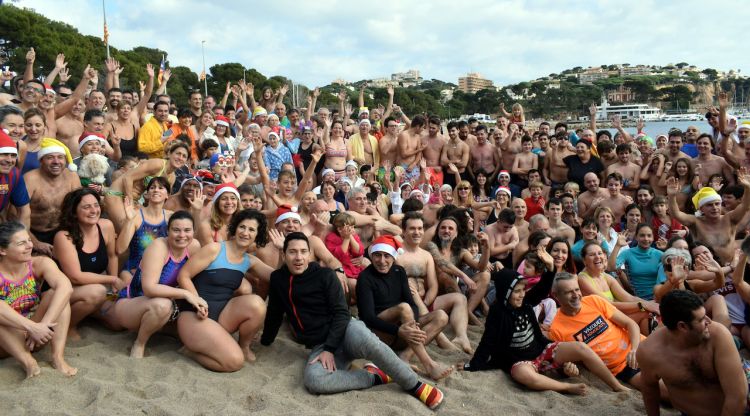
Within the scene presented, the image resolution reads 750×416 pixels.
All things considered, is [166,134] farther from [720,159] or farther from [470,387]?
[720,159]

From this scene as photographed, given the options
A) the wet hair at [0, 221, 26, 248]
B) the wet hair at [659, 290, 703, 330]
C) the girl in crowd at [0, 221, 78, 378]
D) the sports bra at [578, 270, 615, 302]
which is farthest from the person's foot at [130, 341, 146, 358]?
the sports bra at [578, 270, 615, 302]

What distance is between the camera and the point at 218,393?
419 cm

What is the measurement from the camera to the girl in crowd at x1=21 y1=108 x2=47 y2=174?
18.2 ft

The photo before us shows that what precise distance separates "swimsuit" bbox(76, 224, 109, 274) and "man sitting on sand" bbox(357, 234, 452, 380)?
226 centimetres

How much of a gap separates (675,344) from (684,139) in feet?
25.4

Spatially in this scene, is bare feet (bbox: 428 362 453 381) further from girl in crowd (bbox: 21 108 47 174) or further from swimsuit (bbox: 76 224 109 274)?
girl in crowd (bbox: 21 108 47 174)

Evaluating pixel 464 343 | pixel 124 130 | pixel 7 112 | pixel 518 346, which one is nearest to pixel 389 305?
pixel 464 343

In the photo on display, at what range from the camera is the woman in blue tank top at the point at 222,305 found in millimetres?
4531

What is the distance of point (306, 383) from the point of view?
4336 mm

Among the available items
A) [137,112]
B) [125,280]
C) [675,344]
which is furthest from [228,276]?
[137,112]

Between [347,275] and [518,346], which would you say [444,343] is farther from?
[347,275]

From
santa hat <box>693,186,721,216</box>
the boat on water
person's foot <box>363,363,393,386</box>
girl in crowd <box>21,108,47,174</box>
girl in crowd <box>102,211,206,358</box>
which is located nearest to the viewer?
person's foot <box>363,363,393,386</box>

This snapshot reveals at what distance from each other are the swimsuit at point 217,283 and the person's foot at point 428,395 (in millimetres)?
1759

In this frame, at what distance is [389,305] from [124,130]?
5345mm
